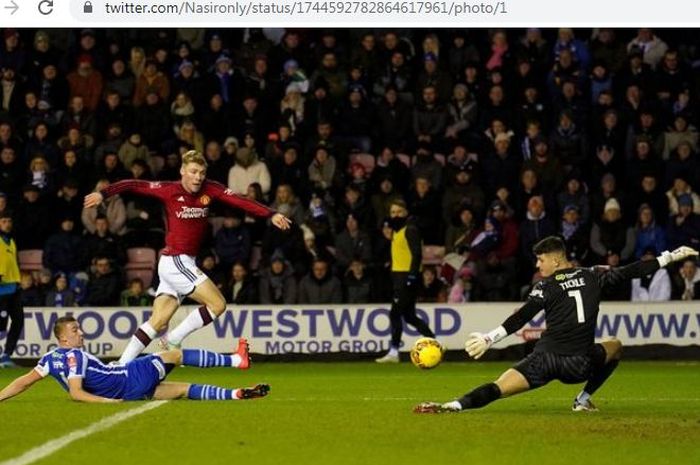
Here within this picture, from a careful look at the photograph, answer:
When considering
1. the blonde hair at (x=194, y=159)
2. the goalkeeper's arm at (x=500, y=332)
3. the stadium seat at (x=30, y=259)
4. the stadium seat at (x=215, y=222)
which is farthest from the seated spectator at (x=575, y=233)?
the goalkeeper's arm at (x=500, y=332)

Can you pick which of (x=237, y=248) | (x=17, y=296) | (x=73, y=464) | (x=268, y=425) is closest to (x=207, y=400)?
(x=268, y=425)

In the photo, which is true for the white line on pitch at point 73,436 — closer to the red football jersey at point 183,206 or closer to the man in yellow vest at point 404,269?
the red football jersey at point 183,206

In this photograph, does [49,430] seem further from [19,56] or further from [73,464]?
[19,56]

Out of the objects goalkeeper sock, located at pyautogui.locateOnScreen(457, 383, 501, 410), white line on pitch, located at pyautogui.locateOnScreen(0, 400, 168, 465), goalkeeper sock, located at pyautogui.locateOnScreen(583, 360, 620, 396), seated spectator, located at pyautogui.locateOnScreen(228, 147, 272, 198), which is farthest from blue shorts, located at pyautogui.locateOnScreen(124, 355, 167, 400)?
seated spectator, located at pyautogui.locateOnScreen(228, 147, 272, 198)

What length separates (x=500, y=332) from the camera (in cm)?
1112

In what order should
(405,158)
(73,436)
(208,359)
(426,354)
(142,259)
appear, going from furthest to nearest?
(405,158), (142,259), (208,359), (426,354), (73,436)

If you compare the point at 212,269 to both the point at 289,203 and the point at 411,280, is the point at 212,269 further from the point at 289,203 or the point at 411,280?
the point at 411,280

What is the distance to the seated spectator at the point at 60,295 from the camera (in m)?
21.1

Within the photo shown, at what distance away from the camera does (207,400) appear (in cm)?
1296

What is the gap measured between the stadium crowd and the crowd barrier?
2.25 ft

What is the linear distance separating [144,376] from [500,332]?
10.0 feet

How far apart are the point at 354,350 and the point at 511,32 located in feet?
23.1

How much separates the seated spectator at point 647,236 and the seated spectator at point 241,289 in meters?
5.40

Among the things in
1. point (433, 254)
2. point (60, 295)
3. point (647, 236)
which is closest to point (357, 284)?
point (433, 254)
